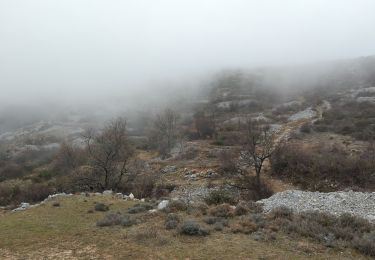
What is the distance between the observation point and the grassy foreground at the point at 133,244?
47.0 feet

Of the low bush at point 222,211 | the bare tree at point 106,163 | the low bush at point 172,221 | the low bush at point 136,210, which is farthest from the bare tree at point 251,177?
the low bush at point 172,221

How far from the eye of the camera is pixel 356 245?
48.3 feet

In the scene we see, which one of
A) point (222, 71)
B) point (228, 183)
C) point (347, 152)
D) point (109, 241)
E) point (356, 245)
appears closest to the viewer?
point (356, 245)

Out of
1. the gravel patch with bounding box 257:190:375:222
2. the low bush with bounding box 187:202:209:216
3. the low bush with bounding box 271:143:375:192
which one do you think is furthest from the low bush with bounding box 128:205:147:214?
the low bush with bounding box 271:143:375:192

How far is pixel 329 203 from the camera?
74.3 ft

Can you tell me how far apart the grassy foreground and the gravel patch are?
6.07 meters

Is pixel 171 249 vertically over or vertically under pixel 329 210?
over

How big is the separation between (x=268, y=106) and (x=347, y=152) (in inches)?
2091

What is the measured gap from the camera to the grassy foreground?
14.3 m

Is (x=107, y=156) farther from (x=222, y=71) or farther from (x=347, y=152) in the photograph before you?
(x=222, y=71)

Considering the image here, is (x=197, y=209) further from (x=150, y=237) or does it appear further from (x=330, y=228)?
(x=330, y=228)

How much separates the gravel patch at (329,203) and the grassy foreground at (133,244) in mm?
6068

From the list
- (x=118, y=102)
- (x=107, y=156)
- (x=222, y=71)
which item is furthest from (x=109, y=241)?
(x=222, y=71)

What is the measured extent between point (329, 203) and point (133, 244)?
497 inches
